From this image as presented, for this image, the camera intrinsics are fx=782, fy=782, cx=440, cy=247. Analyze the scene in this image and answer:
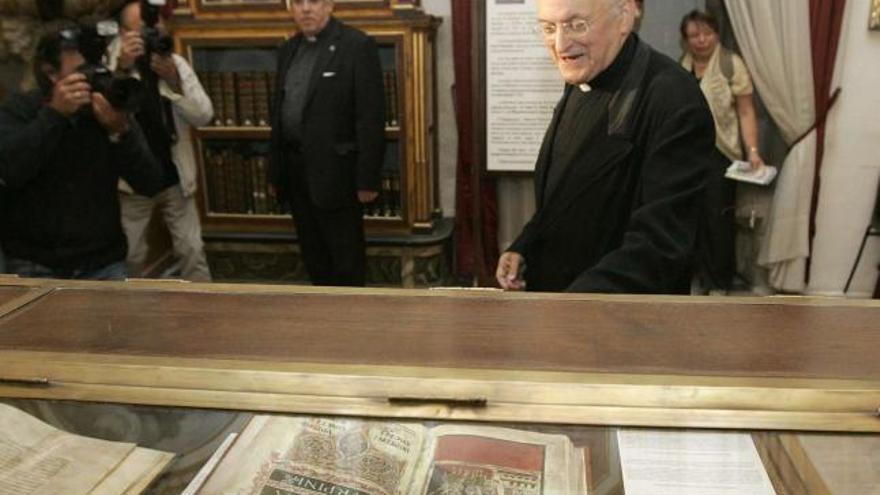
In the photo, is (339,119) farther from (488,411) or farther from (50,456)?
(488,411)

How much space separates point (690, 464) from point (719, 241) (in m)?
3.27

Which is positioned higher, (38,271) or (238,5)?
(238,5)

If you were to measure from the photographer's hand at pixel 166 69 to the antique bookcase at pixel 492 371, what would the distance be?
7.72ft

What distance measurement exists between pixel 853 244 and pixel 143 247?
3.78 meters

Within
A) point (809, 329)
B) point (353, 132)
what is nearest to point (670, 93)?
point (809, 329)

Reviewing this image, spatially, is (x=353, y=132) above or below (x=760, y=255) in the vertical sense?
above

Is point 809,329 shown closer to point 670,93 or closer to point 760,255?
point 670,93

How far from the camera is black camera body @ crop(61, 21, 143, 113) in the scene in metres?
2.41

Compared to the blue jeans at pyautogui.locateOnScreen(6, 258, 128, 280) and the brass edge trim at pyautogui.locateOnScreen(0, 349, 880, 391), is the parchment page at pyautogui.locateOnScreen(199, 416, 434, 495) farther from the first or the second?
the blue jeans at pyautogui.locateOnScreen(6, 258, 128, 280)

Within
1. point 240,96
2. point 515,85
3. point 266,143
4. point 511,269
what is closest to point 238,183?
point 266,143

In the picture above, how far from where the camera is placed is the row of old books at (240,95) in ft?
14.0

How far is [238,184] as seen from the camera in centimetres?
446

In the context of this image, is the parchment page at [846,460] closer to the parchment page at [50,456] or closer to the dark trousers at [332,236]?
the parchment page at [50,456]

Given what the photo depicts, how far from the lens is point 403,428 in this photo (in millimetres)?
1094
